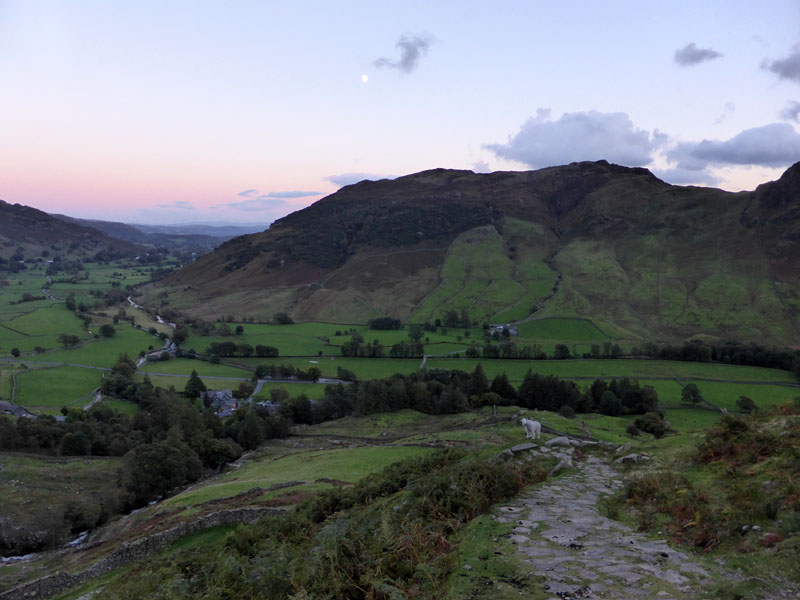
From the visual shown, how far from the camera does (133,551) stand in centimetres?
2270

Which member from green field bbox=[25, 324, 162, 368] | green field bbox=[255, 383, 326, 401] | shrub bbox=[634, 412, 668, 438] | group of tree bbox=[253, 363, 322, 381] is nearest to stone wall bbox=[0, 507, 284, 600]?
shrub bbox=[634, 412, 668, 438]

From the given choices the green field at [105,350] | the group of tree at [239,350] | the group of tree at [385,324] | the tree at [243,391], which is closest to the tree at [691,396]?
the tree at [243,391]

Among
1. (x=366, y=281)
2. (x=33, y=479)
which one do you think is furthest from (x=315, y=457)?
(x=366, y=281)

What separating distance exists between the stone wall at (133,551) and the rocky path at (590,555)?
14128mm

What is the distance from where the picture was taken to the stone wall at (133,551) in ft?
71.0

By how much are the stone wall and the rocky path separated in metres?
14.1

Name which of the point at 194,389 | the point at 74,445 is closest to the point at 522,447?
the point at 74,445

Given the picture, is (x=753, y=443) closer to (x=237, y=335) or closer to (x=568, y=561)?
(x=568, y=561)

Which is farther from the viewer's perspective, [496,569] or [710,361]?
[710,361]

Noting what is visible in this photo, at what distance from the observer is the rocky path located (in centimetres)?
826

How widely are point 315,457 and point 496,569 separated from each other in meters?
35.3

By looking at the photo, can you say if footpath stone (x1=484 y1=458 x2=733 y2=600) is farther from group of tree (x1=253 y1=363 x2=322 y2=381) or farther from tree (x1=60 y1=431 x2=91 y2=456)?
group of tree (x1=253 y1=363 x2=322 y2=381)

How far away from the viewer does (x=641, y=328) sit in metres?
133

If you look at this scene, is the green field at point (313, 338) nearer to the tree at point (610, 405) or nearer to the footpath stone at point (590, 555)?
the tree at point (610, 405)
